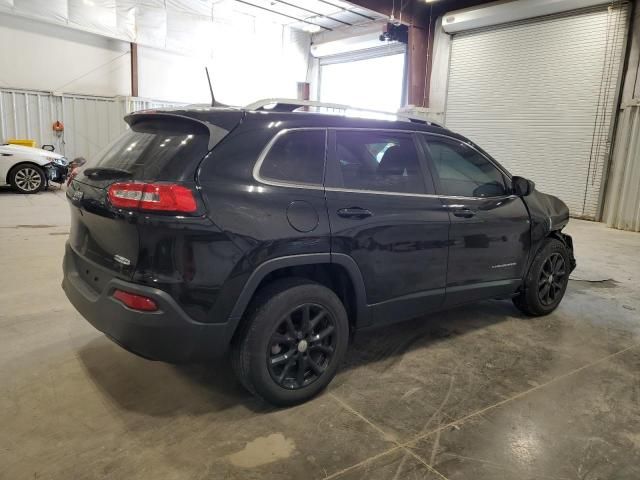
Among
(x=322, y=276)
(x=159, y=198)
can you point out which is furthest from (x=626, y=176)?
(x=159, y=198)

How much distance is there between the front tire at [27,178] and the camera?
10148 millimetres

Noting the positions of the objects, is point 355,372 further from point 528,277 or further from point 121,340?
point 528,277

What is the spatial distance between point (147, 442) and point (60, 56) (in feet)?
41.1

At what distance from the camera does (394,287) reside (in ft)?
9.67

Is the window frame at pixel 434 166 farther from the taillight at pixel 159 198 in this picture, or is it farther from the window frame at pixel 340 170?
the taillight at pixel 159 198

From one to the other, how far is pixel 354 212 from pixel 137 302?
1.21 meters

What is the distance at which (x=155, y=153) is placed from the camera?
238cm

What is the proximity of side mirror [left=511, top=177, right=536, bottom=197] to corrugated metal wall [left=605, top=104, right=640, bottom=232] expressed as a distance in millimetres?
6508

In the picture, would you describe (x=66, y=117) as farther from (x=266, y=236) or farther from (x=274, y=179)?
(x=266, y=236)

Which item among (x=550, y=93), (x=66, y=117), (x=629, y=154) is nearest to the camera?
(x=629, y=154)

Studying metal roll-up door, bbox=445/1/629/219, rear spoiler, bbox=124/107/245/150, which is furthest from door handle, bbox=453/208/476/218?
metal roll-up door, bbox=445/1/629/219

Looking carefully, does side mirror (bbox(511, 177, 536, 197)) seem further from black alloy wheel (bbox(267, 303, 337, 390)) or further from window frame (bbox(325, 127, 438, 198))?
black alloy wheel (bbox(267, 303, 337, 390))

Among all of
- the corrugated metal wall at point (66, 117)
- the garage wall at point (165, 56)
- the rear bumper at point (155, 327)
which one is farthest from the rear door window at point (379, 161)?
the garage wall at point (165, 56)

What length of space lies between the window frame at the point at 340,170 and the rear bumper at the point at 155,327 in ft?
3.13
